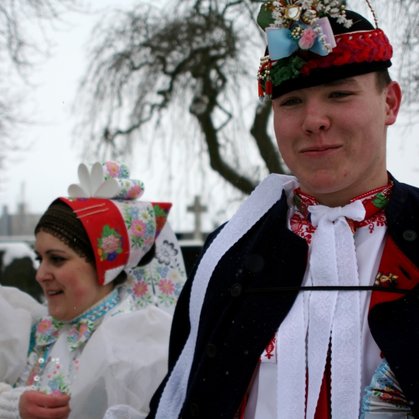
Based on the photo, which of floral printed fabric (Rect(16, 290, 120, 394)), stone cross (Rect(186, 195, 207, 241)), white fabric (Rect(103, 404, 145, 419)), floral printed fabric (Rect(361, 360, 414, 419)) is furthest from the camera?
stone cross (Rect(186, 195, 207, 241))

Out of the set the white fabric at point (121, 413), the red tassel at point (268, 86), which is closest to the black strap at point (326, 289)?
the red tassel at point (268, 86)

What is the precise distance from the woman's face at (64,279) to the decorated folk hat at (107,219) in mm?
32

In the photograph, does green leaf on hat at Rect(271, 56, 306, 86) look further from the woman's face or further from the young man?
the woman's face

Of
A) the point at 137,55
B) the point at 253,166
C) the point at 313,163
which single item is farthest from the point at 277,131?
the point at 137,55

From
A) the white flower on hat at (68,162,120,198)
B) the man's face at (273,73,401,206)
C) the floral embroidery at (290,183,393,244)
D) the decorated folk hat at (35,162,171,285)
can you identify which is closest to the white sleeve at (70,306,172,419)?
the decorated folk hat at (35,162,171,285)

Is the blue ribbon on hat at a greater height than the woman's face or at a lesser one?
greater

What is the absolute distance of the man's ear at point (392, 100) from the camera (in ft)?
4.97

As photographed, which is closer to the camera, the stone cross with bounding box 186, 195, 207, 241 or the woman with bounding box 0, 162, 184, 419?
the woman with bounding box 0, 162, 184, 419

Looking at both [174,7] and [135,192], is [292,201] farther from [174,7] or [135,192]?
[174,7]

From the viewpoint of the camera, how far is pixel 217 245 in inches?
65.2

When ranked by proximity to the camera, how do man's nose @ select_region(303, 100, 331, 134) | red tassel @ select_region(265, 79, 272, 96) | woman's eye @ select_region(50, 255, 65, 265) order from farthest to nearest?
woman's eye @ select_region(50, 255, 65, 265) → red tassel @ select_region(265, 79, 272, 96) → man's nose @ select_region(303, 100, 331, 134)

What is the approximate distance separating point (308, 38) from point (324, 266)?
0.46m

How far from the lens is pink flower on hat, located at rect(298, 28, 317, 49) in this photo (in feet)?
4.71

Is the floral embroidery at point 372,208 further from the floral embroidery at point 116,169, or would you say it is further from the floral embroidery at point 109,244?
the floral embroidery at point 116,169
